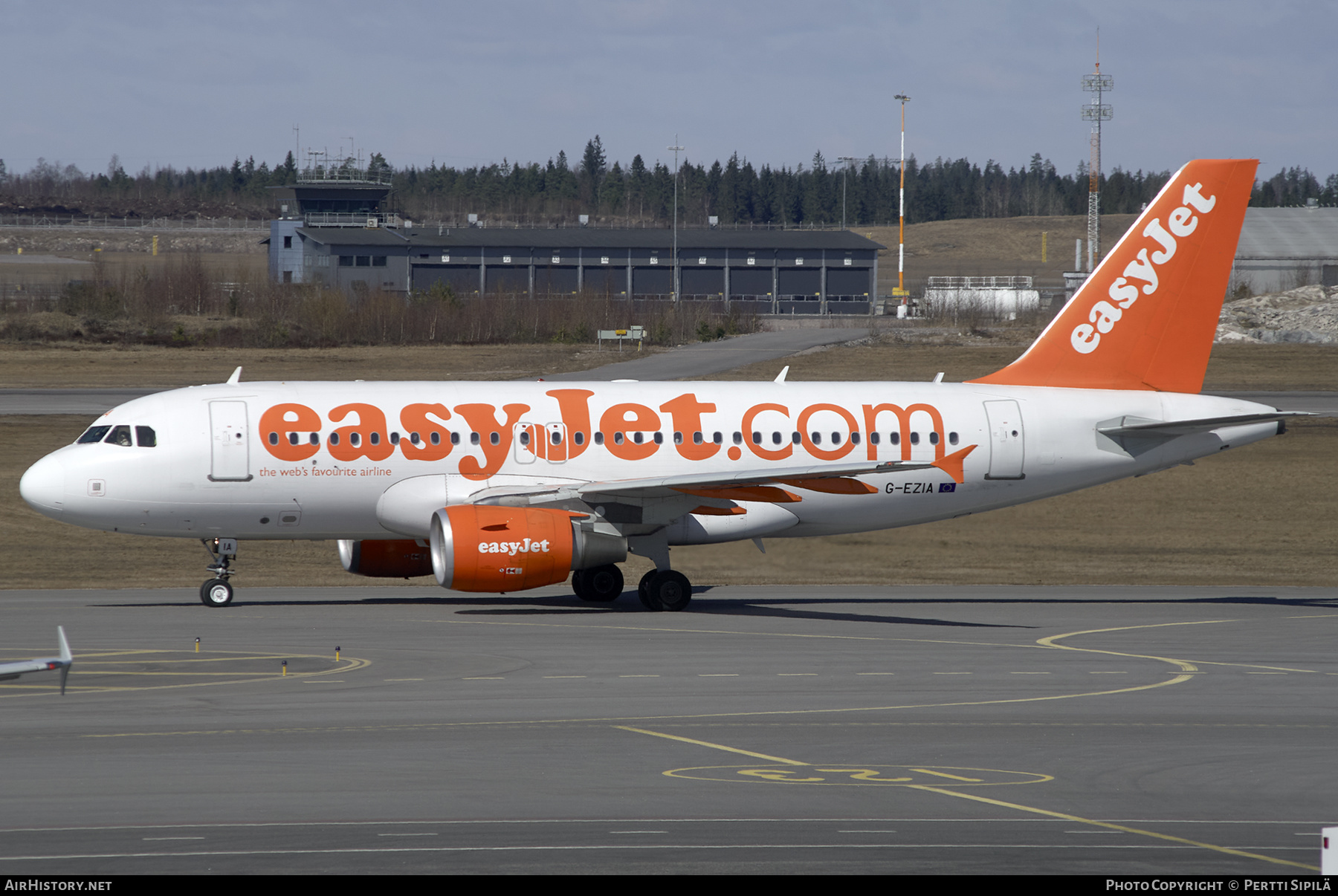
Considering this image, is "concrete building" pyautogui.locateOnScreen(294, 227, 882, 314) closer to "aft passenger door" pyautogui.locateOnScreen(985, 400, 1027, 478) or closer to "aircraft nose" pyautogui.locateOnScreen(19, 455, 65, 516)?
"aft passenger door" pyautogui.locateOnScreen(985, 400, 1027, 478)

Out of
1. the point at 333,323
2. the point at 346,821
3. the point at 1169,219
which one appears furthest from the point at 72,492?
the point at 333,323

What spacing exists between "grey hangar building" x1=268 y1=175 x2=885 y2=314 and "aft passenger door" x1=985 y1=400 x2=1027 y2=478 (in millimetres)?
116249

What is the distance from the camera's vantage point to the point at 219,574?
33.2 meters

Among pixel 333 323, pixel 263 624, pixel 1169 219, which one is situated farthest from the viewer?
pixel 333 323

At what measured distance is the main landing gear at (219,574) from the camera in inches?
1289

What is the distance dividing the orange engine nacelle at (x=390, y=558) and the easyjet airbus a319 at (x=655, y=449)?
5cm

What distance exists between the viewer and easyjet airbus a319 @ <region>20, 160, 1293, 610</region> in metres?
32.2

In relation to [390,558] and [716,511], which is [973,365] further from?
[390,558]

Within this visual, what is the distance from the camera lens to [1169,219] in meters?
37.3

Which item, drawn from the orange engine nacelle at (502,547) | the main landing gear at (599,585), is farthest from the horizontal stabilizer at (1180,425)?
the orange engine nacelle at (502,547)

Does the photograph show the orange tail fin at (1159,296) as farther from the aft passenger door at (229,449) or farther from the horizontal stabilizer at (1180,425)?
the aft passenger door at (229,449)

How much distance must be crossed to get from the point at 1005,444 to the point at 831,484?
19.0 feet
